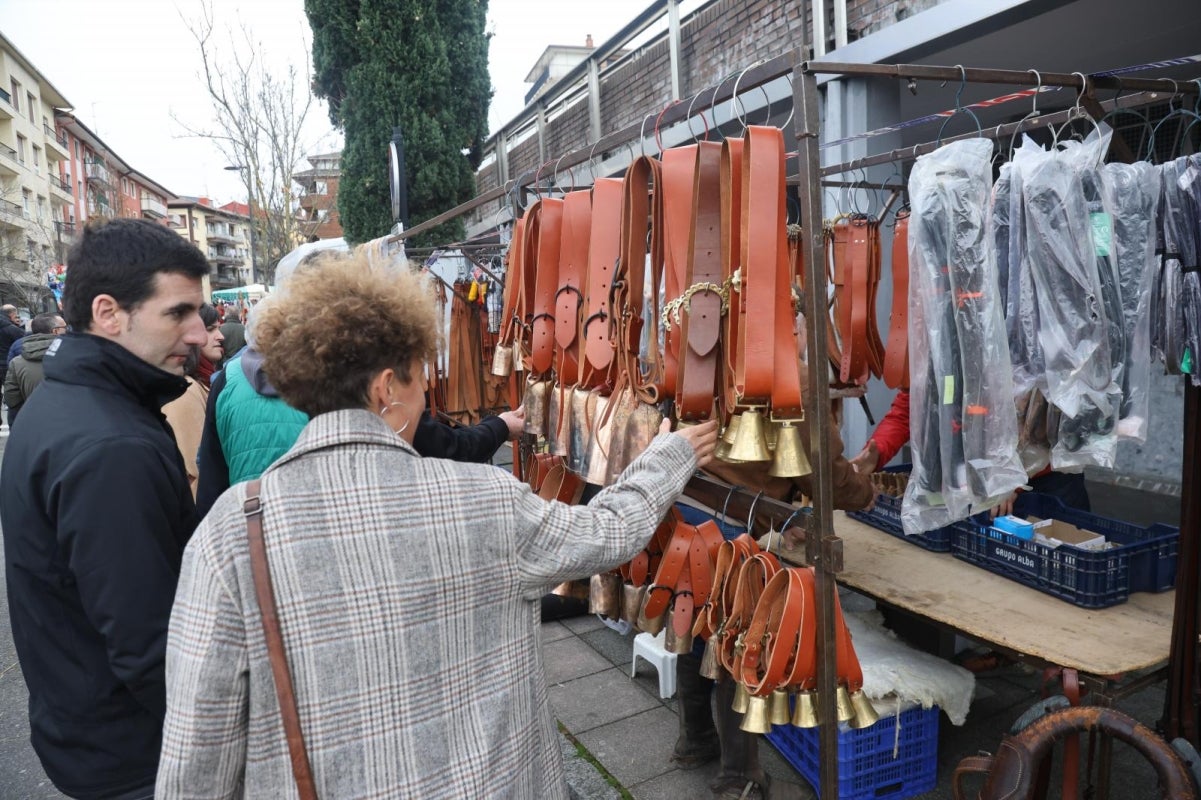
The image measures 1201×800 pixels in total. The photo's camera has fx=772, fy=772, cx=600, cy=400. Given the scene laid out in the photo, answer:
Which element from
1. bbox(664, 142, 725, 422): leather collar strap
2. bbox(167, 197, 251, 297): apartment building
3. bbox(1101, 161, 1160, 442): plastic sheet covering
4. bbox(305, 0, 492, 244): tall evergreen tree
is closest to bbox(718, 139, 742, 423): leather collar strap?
bbox(664, 142, 725, 422): leather collar strap

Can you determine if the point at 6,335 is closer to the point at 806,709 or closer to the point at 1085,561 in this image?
the point at 806,709

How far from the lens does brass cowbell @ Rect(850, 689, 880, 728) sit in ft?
6.71

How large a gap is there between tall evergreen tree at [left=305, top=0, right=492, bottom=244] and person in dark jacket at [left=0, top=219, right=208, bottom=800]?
9421 mm

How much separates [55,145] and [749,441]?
5409 cm

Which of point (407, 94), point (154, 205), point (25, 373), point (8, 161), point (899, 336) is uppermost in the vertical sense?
point (154, 205)

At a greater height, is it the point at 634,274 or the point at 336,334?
the point at 634,274

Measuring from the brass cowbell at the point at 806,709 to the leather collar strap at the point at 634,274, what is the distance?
914 mm

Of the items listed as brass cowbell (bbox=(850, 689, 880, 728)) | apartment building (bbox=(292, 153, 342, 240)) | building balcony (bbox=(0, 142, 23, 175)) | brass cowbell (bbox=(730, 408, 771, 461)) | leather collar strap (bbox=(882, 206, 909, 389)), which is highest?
building balcony (bbox=(0, 142, 23, 175))

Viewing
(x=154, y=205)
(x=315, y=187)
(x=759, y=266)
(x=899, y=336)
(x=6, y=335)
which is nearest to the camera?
(x=759, y=266)

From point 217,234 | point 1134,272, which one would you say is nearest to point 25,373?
point 1134,272

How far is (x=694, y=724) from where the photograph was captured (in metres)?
3.21

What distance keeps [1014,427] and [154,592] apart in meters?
2.15

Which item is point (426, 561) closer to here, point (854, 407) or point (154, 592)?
point (154, 592)

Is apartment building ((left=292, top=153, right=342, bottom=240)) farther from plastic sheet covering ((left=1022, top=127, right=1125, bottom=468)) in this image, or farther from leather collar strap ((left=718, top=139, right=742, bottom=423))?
plastic sheet covering ((left=1022, top=127, right=1125, bottom=468))
